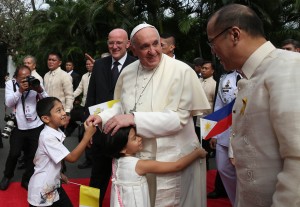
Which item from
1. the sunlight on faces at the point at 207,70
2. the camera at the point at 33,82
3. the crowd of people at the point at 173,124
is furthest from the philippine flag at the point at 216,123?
Result: the sunlight on faces at the point at 207,70

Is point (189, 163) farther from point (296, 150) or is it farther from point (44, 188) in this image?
point (296, 150)

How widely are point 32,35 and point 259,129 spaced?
50.0 ft

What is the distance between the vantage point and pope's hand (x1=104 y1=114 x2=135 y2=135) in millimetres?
2267

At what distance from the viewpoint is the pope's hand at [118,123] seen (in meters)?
2.27

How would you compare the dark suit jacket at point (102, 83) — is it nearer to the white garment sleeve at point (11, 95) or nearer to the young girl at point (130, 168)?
the white garment sleeve at point (11, 95)

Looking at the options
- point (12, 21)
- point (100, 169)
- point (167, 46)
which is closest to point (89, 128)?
point (100, 169)

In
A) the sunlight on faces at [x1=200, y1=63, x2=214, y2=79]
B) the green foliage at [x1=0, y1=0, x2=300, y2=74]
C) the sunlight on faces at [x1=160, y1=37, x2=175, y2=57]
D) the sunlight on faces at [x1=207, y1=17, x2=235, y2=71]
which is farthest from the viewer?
the green foliage at [x1=0, y1=0, x2=300, y2=74]

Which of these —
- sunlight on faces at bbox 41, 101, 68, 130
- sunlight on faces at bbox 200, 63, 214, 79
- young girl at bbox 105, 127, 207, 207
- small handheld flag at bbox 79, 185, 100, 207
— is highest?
sunlight on faces at bbox 200, 63, 214, 79

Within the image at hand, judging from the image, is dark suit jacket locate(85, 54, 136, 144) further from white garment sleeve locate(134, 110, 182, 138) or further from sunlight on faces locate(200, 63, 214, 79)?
sunlight on faces locate(200, 63, 214, 79)

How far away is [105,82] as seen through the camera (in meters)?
3.76

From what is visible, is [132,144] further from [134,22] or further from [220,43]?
[134,22]

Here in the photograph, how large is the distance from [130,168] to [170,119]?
1.29 feet

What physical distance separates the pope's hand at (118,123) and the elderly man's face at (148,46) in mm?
403

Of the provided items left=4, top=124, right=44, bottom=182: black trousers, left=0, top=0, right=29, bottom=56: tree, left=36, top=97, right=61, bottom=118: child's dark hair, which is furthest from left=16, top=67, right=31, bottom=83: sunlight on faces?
left=0, top=0, right=29, bottom=56: tree
